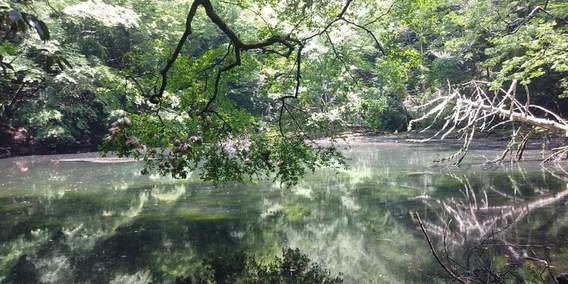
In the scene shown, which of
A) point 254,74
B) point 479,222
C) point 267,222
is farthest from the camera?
point 254,74

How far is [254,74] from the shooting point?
15023mm

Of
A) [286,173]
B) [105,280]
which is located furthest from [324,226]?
[105,280]

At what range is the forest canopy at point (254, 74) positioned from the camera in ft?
28.3

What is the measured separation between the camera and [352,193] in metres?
15.1

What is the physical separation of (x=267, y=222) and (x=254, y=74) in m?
5.49

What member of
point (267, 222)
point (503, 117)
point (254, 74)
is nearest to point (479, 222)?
point (503, 117)

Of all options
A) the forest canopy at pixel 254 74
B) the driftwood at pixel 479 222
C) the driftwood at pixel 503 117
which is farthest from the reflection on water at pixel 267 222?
the driftwood at pixel 503 117

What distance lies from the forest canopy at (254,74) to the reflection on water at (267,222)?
4.77 feet

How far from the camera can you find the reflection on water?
831 cm

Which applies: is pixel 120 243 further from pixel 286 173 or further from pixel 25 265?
pixel 286 173

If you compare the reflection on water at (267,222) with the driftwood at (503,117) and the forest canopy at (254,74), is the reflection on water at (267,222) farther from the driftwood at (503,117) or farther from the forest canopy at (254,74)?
the driftwood at (503,117)

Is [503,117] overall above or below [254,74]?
below

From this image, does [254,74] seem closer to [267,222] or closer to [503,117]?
[267,222]

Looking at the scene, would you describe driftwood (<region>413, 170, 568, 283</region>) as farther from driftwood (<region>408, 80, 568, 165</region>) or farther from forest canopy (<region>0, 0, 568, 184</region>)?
forest canopy (<region>0, 0, 568, 184</region>)
